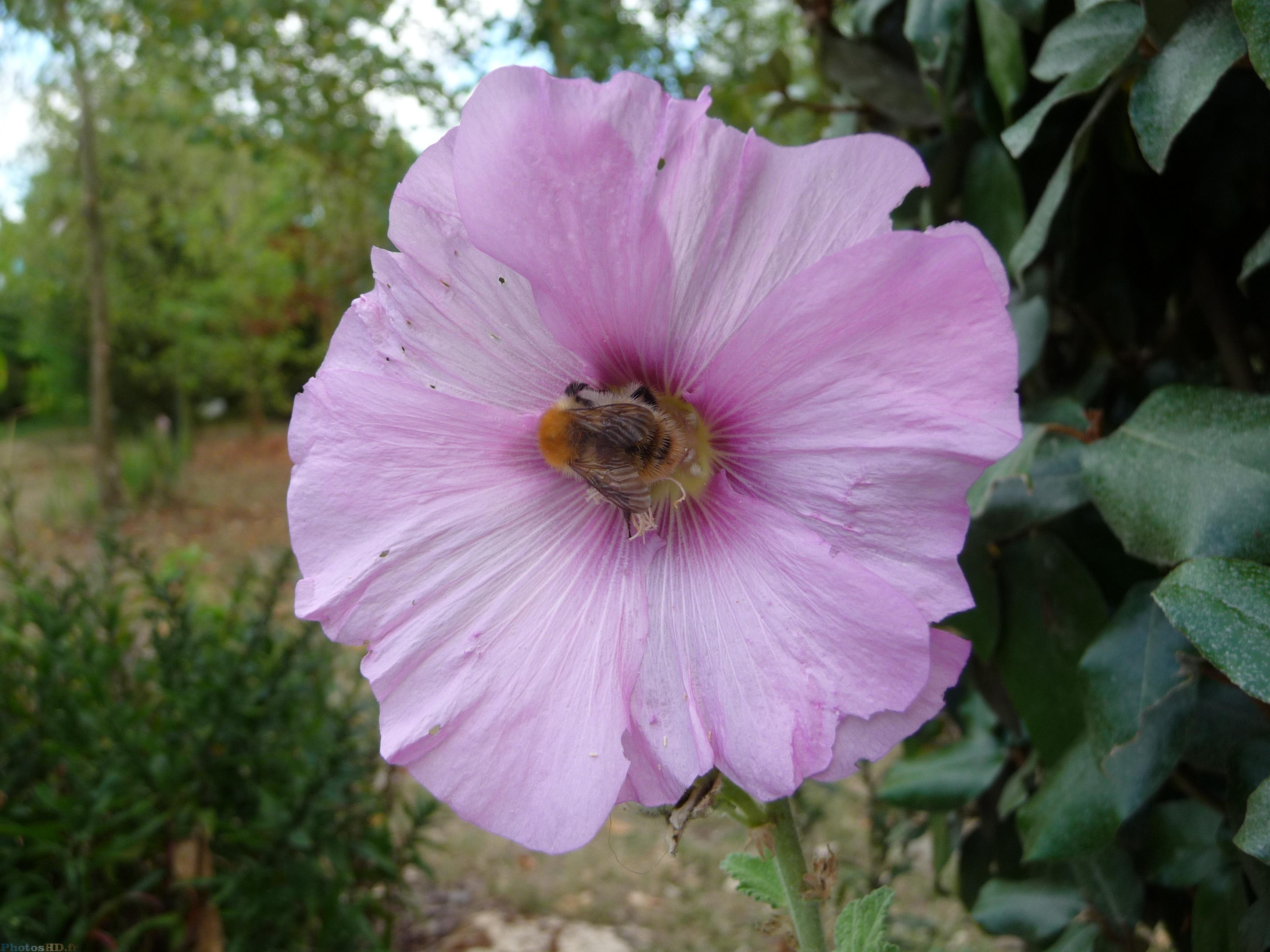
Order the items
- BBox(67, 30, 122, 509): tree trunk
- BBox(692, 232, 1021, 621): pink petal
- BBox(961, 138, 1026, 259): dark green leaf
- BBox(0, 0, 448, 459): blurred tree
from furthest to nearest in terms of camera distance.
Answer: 1. BBox(67, 30, 122, 509): tree trunk
2. BBox(0, 0, 448, 459): blurred tree
3. BBox(961, 138, 1026, 259): dark green leaf
4. BBox(692, 232, 1021, 621): pink petal

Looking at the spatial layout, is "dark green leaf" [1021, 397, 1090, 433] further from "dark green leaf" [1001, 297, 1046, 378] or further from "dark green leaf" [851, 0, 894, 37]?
"dark green leaf" [851, 0, 894, 37]

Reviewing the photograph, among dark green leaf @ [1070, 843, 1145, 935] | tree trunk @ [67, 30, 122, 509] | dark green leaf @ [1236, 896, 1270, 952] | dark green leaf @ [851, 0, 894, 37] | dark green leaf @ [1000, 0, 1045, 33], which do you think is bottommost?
tree trunk @ [67, 30, 122, 509]

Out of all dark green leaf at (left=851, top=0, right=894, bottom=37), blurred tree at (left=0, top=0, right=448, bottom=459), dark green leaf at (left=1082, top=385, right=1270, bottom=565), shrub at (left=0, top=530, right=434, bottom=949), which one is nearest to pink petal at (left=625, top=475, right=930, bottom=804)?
dark green leaf at (left=1082, top=385, right=1270, bottom=565)

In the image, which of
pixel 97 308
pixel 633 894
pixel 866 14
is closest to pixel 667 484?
pixel 866 14

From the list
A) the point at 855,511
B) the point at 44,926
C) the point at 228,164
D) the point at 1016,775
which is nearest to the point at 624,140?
the point at 855,511

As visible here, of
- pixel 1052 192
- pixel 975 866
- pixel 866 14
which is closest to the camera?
pixel 1052 192

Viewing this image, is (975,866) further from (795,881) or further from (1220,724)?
(795,881)

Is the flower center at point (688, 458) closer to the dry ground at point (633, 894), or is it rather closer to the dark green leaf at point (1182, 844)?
the dark green leaf at point (1182, 844)
